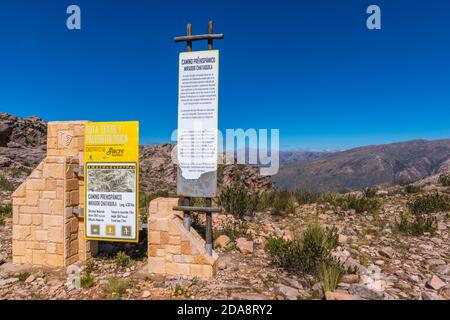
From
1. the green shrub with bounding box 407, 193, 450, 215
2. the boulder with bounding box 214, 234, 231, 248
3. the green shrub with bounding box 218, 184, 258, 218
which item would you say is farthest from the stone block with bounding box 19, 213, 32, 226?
the green shrub with bounding box 407, 193, 450, 215

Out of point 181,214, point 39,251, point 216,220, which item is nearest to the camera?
point 181,214

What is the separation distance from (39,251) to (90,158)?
223 cm

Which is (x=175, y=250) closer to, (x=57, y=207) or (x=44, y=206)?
(x=57, y=207)

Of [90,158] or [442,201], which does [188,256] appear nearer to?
[90,158]

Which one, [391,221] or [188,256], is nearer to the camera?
[188,256]

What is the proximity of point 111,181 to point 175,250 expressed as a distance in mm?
1823

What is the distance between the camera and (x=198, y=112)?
498 centimetres

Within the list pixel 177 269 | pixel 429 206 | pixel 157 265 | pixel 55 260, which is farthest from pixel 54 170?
pixel 429 206

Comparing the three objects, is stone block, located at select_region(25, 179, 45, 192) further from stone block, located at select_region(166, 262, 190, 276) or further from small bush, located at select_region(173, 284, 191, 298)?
small bush, located at select_region(173, 284, 191, 298)

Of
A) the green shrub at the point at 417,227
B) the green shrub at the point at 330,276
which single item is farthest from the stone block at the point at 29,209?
the green shrub at the point at 417,227

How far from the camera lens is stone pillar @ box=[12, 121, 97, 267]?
5.52 m

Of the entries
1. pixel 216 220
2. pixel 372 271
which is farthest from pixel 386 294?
pixel 216 220
